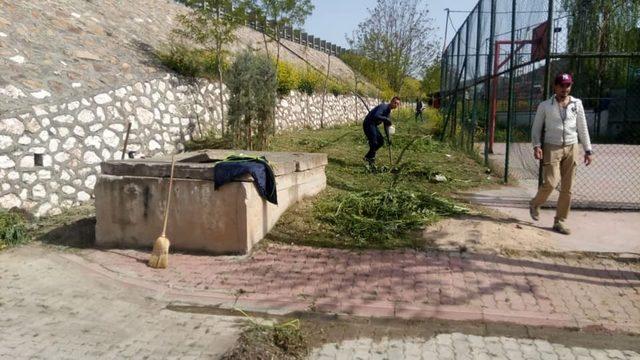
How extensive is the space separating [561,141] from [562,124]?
0.62 feet

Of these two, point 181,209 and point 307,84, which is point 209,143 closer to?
point 181,209

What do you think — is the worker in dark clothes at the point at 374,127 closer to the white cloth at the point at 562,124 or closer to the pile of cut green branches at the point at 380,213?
the pile of cut green branches at the point at 380,213

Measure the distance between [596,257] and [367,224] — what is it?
2.36 meters

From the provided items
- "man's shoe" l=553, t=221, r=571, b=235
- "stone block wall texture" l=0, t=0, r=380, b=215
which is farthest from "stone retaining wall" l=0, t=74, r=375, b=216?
"man's shoe" l=553, t=221, r=571, b=235

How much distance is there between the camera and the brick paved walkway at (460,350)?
3600 millimetres

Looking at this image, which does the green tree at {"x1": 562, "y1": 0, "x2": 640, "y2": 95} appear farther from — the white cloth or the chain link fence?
the white cloth

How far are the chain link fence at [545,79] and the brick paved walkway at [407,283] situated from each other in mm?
2860

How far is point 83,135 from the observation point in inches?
293

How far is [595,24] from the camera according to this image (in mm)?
A: 9930

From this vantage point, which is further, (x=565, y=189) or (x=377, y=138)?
(x=377, y=138)

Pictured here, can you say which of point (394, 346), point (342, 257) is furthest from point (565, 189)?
point (394, 346)

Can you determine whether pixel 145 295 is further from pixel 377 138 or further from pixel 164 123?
pixel 377 138

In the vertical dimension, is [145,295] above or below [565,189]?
below

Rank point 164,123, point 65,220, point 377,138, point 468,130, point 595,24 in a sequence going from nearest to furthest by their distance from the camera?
point 65,220
point 164,123
point 595,24
point 377,138
point 468,130
